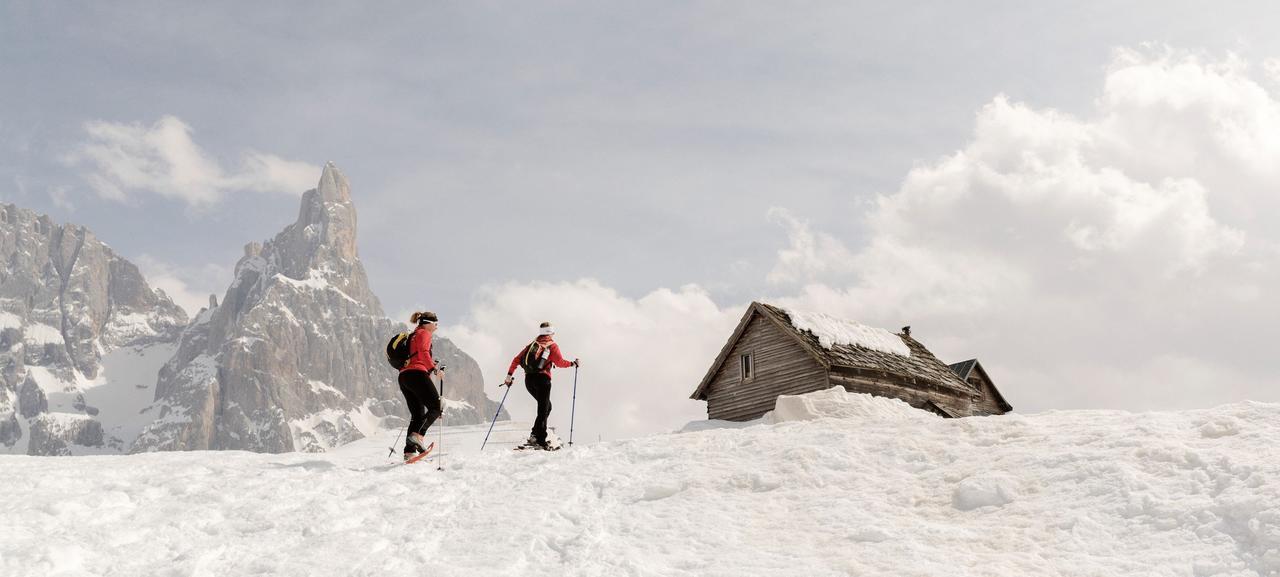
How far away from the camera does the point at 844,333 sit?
29.5m

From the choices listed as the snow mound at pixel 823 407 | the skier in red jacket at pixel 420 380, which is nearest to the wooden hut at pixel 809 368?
the snow mound at pixel 823 407

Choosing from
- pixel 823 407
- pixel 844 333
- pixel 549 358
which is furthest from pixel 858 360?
pixel 549 358

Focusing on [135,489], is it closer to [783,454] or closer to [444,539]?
[444,539]

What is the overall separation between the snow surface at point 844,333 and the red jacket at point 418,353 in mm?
17521

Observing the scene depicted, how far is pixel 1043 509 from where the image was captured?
7.45 meters

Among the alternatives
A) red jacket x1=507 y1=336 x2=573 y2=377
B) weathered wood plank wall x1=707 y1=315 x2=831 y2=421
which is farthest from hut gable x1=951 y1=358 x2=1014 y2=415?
red jacket x1=507 y1=336 x2=573 y2=377

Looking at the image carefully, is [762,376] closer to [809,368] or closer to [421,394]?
[809,368]

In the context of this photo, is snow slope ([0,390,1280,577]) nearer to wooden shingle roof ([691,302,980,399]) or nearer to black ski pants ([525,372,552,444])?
black ski pants ([525,372,552,444])

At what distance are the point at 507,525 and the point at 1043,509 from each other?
485 centimetres

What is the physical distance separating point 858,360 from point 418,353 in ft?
60.2

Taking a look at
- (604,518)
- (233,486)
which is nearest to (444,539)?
(604,518)

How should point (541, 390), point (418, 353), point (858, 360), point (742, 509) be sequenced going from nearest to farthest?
point (742, 509)
point (418, 353)
point (541, 390)
point (858, 360)

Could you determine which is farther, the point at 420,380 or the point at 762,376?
the point at 762,376

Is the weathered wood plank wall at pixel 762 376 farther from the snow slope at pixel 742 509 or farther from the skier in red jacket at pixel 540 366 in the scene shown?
the snow slope at pixel 742 509
